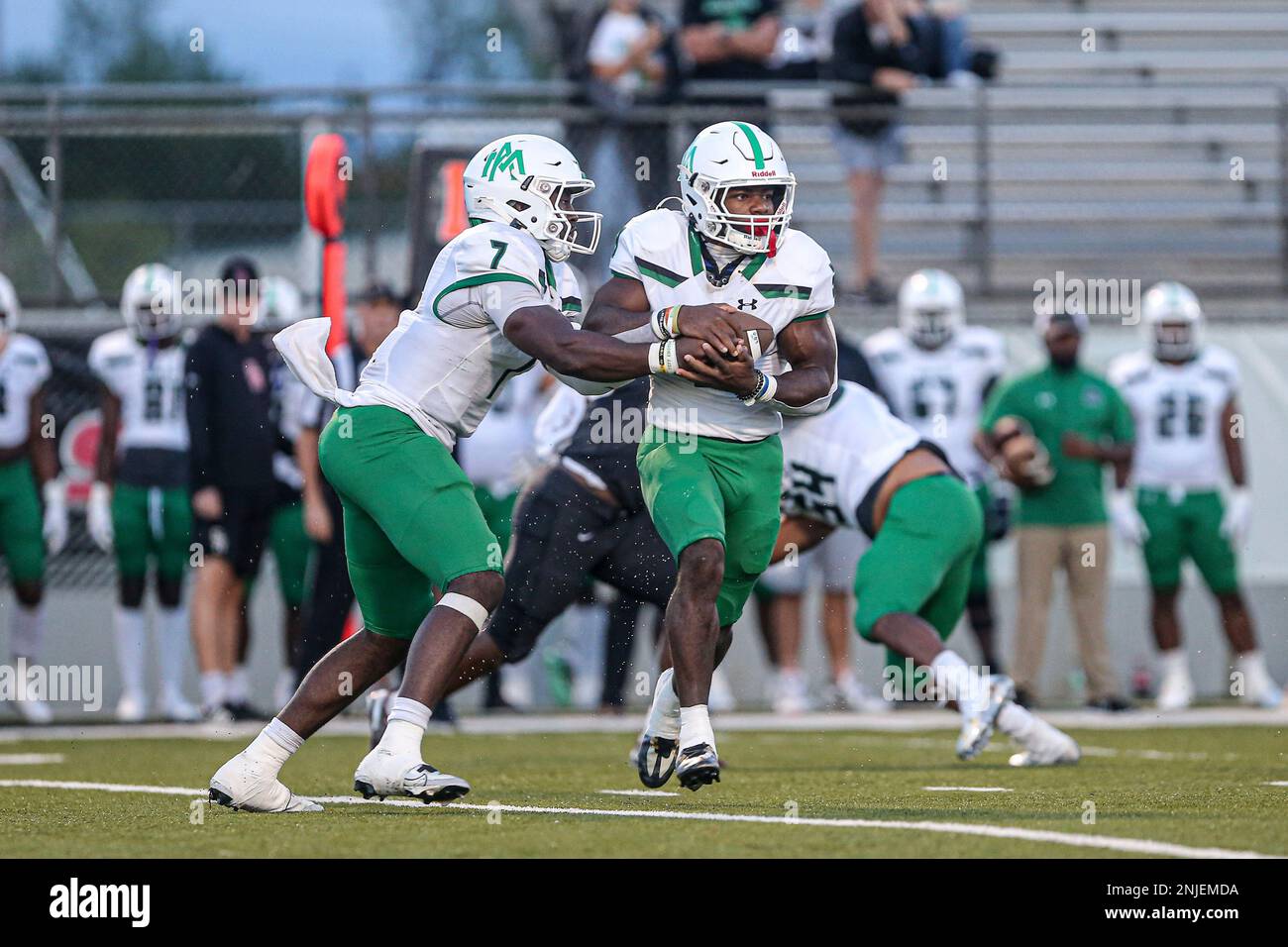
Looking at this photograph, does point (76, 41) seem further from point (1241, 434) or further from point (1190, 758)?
point (1190, 758)

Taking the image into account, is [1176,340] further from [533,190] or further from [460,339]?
[460,339]

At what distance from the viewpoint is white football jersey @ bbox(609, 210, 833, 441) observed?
18.6ft

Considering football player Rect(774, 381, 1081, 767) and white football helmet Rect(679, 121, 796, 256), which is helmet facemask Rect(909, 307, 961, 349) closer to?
football player Rect(774, 381, 1081, 767)

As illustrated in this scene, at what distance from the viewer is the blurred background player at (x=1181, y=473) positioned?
1072 centimetres

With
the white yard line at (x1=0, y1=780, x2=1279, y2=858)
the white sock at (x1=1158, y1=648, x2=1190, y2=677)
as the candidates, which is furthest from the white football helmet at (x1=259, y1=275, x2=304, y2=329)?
the white yard line at (x1=0, y1=780, x2=1279, y2=858)

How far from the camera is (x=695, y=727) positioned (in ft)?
17.3

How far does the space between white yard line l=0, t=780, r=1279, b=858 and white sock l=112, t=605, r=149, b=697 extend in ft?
13.1

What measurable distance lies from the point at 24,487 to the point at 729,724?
11.7ft

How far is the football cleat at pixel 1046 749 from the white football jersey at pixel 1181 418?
425cm

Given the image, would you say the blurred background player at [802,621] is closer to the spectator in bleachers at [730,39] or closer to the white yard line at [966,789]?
the spectator in bleachers at [730,39]

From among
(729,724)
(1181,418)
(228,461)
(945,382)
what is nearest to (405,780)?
(729,724)

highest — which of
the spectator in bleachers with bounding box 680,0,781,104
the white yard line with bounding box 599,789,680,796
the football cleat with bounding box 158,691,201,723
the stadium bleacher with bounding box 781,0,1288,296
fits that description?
the spectator in bleachers with bounding box 680,0,781,104

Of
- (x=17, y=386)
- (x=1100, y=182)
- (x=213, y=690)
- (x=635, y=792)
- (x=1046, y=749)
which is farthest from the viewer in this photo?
(x=1100, y=182)
